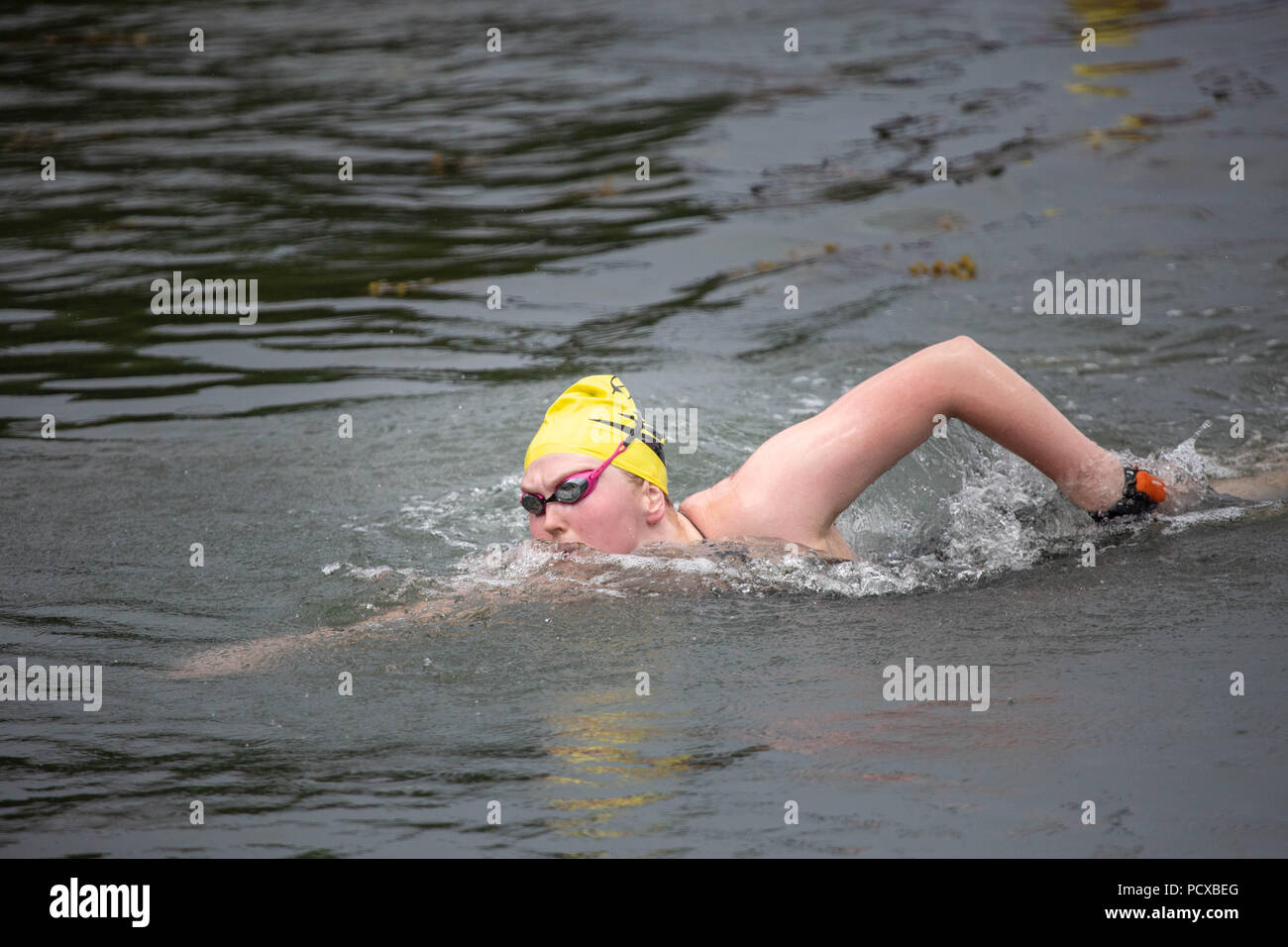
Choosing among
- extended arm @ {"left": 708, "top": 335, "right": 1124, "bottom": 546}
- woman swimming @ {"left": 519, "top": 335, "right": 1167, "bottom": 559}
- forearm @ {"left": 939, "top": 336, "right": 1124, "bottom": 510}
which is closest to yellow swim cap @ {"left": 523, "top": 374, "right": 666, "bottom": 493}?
woman swimming @ {"left": 519, "top": 335, "right": 1167, "bottom": 559}

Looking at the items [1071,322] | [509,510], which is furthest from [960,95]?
[509,510]

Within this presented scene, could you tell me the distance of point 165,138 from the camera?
1496 centimetres

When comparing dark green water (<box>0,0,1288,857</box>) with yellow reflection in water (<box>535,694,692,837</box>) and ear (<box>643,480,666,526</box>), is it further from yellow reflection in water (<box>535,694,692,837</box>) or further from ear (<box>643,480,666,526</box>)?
ear (<box>643,480,666,526</box>)

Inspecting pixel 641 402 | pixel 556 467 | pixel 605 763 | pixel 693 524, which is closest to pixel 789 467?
pixel 693 524

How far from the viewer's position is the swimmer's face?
5.37 meters

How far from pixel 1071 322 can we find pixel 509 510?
15.4 feet

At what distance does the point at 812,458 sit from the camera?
5.33m

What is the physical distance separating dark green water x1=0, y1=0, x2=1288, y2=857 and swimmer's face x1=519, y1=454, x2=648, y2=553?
0.12 meters

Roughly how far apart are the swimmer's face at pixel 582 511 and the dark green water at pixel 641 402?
0.12m

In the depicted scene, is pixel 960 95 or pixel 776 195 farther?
pixel 960 95

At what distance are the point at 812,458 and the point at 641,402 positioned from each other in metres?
3.09

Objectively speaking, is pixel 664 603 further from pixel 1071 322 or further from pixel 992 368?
pixel 1071 322
